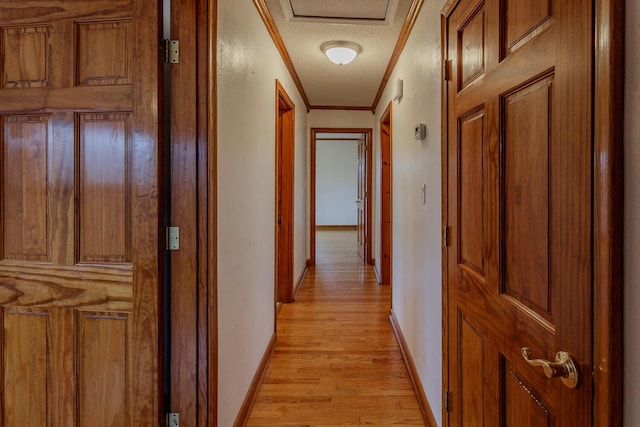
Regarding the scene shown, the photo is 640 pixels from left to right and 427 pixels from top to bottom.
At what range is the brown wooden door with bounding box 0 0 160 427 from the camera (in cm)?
129

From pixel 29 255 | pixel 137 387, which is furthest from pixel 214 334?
pixel 29 255

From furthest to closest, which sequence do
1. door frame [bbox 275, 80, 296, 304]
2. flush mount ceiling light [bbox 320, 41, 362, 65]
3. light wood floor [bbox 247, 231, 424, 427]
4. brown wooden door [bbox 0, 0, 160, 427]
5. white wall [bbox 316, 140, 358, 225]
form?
white wall [bbox 316, 140, 358, 225]
door frame [bbox 275, 80, 296, 304]
flush mount ceiling light [bbox 320, 41, 362, 65]
light wood floor [bbox 247, 231, 424, 427]
brown wooden door [bbox 0, 0, 160, 427]

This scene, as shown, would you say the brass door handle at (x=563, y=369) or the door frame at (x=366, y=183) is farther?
the door frame at (x=366, y=183)

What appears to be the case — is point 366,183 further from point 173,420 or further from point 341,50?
point 173,420

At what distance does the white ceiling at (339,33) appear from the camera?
232cm

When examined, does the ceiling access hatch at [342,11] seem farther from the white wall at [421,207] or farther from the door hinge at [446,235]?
the door hinge at [446,235]

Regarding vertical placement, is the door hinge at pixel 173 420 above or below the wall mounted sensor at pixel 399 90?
below

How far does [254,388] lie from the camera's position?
6.71 feet

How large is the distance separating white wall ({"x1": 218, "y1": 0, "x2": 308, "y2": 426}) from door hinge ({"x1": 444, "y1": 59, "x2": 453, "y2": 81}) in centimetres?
99

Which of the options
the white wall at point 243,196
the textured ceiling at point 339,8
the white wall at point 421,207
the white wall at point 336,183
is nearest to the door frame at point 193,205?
the white wall at point 243,196

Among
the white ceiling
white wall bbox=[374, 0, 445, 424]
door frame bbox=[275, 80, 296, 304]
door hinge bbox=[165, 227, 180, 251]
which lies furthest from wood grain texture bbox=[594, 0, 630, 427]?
door frame bbox=[275, 80, 296, 304]

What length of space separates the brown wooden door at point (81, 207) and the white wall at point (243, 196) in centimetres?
30

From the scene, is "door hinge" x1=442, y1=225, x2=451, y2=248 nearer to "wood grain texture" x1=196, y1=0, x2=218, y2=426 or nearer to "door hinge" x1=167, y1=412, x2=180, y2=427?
"wood grain texture" x1=196, y1=0, x2=218, y2=426

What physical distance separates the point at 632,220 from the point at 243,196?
5.29 feet
